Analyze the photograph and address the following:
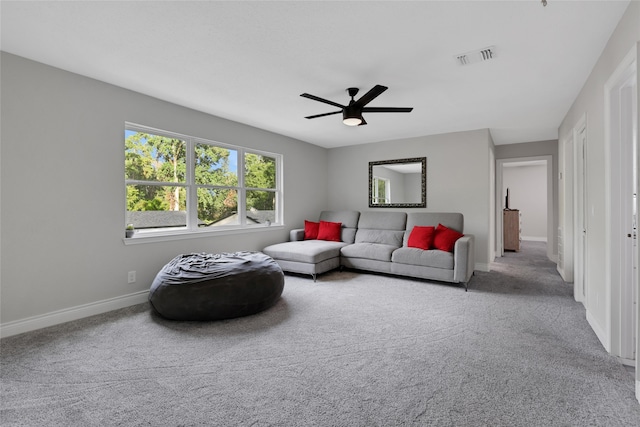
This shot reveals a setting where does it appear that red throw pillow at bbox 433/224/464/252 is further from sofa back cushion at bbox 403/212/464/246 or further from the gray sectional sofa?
sofa back cushion at bbox 403/212/464/246

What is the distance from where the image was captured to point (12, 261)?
2.61 metres

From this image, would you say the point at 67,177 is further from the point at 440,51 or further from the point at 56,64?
the point at 440,51

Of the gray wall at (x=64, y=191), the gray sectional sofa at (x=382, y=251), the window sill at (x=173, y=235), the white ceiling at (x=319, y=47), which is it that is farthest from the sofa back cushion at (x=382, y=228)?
the gray wall at (x=64, y=191)

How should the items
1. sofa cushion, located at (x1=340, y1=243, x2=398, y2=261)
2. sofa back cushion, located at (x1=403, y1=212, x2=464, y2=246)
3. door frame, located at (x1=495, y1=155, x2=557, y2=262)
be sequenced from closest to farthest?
sofa cushion, located at (x1=340, y1=243, x2=398, y2=261), sofa back cushion, located at (x1=403, y1=212, x2=464, y2=246), door frame, located at (x1=495, y1=155, x2=557, y2=262)

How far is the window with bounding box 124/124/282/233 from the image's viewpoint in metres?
3.62

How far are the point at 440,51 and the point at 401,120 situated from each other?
2057 millimetres

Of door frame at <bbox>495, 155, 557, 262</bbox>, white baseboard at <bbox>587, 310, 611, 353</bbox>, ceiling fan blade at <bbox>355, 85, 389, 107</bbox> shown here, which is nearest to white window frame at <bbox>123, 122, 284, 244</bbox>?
ceiling fan blade at <bbox>355, 85, 389, 107</bbox>

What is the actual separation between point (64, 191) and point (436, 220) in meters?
4.89

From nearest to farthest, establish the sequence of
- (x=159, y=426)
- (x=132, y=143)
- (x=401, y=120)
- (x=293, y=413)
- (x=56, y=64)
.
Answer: (x=159, y=426), (x=293, y=413), (x=56, y=64), (x=132, y=143), (x=401, y=120)

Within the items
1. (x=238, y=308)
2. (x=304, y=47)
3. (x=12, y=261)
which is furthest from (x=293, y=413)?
(x=12, y=261)

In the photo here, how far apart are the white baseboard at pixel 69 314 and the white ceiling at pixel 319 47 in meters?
2.34

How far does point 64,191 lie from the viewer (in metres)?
2.92

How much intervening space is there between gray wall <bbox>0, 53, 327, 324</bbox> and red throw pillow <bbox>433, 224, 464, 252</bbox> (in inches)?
146

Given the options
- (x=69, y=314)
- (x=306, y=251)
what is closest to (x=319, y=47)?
(x=306, y=251)
